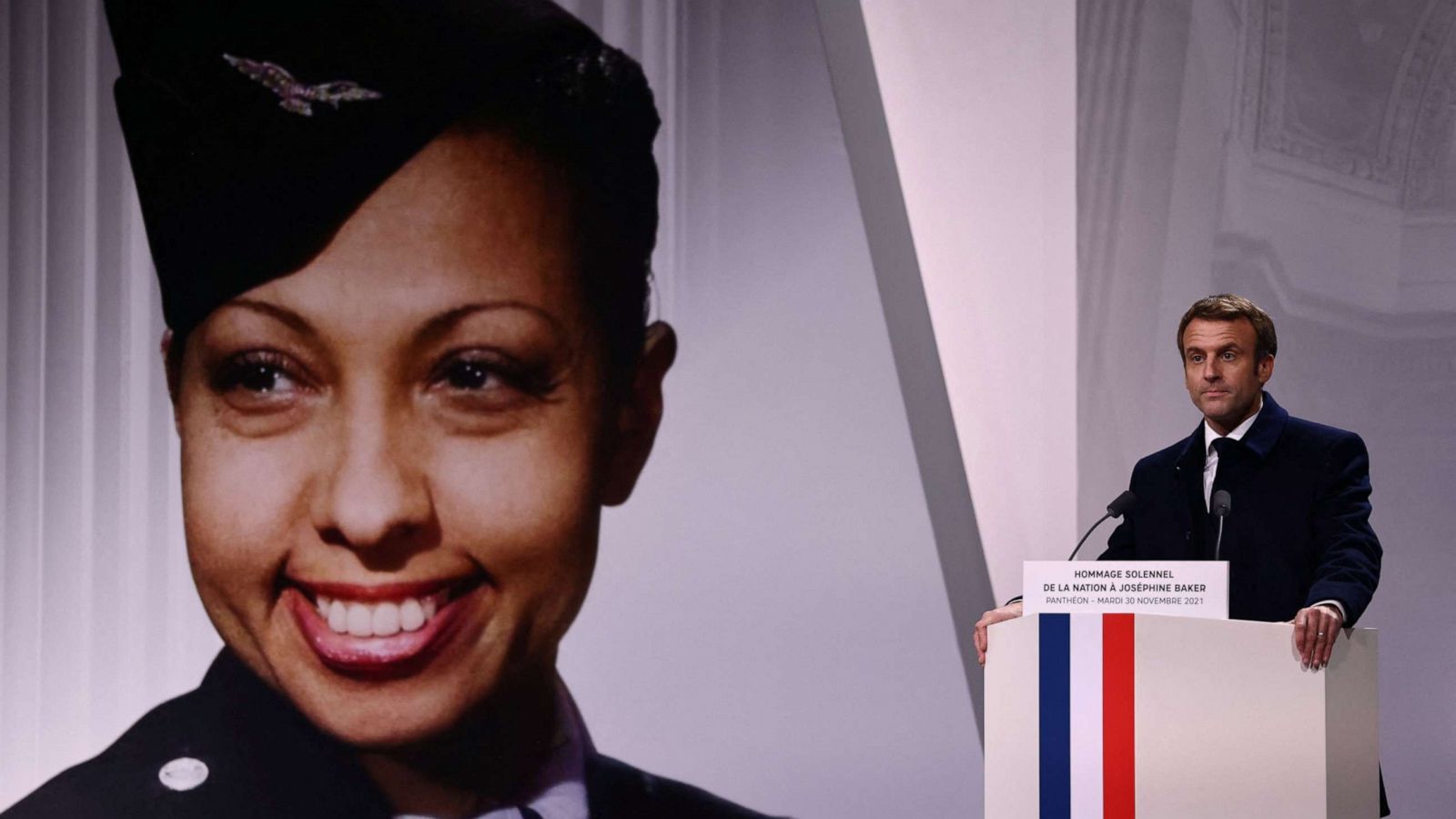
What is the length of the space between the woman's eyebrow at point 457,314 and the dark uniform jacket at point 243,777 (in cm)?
105

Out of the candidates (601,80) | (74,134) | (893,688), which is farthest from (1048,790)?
(74,134)

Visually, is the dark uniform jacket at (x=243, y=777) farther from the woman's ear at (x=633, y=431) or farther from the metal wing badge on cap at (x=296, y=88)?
the metal wing badge on cap at (x=296, y=88)

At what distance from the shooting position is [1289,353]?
14.3ft

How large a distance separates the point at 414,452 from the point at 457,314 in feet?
1.30

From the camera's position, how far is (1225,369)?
2990mm

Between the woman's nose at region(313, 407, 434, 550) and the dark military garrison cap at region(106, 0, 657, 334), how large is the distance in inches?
20.4

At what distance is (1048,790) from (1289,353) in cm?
216

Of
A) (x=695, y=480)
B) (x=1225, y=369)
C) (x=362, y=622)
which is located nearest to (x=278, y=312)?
(x=362, y=622)

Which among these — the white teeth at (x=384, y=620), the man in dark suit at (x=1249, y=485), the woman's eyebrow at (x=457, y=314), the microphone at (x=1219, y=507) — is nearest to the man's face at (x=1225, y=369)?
the man in dark suit at (x=1249, y=485)

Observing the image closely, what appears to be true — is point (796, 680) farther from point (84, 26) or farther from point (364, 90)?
point (84, 26)

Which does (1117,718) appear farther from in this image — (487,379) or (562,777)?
(487,379)

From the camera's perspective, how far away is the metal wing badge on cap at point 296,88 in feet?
14.0

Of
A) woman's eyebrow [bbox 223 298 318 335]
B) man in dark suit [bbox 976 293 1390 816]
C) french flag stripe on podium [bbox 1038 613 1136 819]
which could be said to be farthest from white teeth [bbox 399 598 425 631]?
french flag stripe on podium [bbox 1038 613 1136 819]

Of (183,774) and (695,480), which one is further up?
(695,480)
